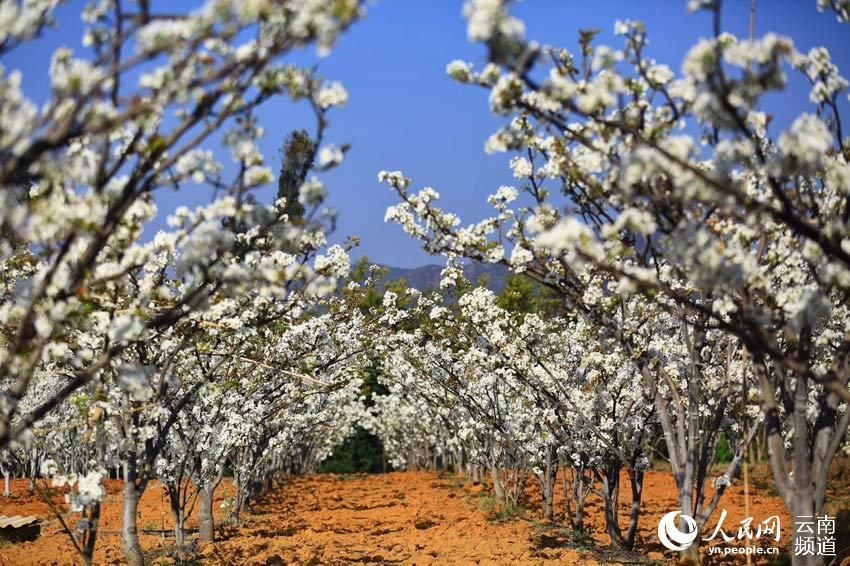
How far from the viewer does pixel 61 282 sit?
3580 mm

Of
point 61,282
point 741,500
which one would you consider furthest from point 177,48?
point 741,500

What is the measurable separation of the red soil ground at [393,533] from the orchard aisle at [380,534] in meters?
0.02

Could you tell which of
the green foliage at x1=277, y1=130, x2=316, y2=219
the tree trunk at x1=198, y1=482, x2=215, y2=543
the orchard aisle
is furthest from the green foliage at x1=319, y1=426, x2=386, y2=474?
the green foliage at x1=277, y1=130, x2=316, y2=219

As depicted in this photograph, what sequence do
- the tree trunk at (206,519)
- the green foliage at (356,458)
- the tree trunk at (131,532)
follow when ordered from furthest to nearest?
the green foliage at (356,458)
the tree trunk at (206,519)
the tree trunk at (131,532)

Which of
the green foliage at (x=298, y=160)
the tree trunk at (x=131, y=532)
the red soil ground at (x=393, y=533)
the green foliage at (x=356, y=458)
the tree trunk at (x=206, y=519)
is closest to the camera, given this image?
the green foliage at (x=298, y=160)

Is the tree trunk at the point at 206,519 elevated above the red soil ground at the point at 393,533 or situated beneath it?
elevated above

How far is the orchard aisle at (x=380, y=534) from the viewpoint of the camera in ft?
36.3

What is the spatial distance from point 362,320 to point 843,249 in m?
10.9

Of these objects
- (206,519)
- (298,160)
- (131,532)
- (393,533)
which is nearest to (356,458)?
(393,533)

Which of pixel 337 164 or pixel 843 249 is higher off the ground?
pixel 337 164

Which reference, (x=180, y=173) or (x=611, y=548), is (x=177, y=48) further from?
(x=611, y=548)

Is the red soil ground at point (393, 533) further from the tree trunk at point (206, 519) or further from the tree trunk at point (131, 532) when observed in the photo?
the tree trunk at point (131, 532)

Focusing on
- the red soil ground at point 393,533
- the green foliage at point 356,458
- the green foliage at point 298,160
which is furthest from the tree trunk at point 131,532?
the green foliage at point 356,458

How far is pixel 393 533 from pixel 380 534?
337mm
